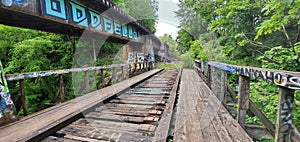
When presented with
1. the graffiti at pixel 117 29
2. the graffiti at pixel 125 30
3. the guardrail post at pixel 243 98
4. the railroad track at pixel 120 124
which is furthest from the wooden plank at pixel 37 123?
the graffiti at pixel 125 30

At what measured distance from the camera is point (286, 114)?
109 cm

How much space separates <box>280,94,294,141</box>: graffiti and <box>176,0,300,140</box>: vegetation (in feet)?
5.79

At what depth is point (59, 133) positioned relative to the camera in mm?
1835

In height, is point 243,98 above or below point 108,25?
below

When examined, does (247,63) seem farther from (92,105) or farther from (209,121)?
(92,105)

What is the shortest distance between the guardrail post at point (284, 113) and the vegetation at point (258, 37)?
1764 millimetres

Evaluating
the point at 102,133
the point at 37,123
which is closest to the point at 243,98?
the point at 102,133

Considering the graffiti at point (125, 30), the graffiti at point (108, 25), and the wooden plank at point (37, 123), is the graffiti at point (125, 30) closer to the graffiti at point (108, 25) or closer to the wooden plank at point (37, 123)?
the graffiti at point (108, 25)

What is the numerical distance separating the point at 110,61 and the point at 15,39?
4.89 m

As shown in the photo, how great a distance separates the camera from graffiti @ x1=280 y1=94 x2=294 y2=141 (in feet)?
3.45

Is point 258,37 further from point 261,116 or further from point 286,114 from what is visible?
point 286,114

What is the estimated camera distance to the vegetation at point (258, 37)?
3396 mm

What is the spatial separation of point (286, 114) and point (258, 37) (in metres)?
8.98

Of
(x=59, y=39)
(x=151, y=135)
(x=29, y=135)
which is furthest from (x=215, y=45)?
(x=29, y=135)
